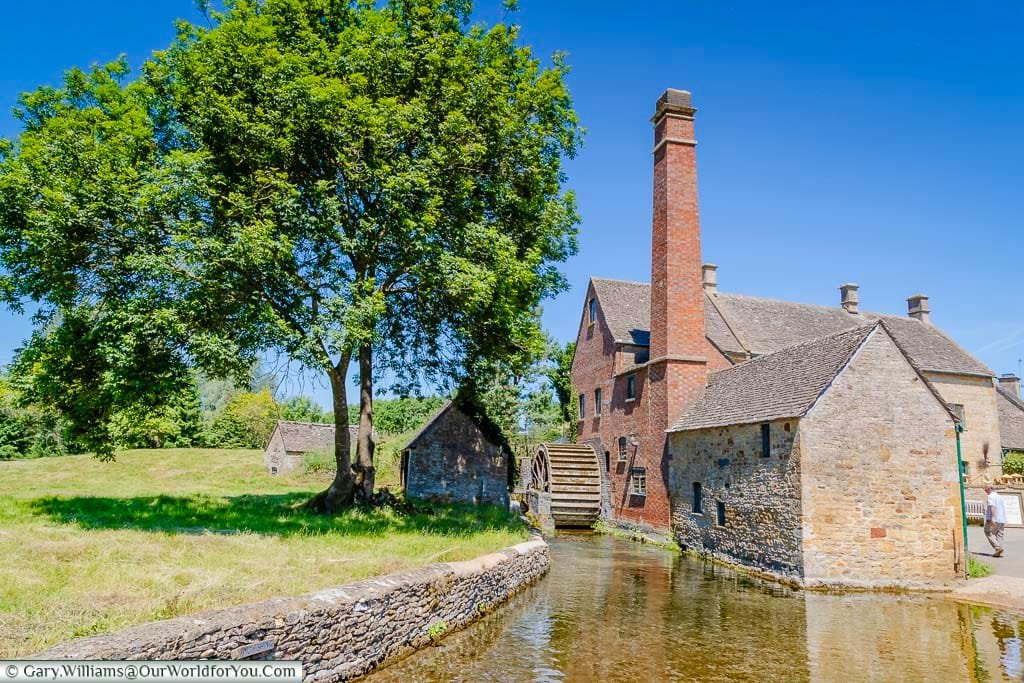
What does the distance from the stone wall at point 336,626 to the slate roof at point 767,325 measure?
670 inches

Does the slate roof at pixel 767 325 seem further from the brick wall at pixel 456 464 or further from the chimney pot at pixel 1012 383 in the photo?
the chimney pot at pixel 1012 383

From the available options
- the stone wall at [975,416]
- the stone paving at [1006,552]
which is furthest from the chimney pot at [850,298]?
the stone paving at [1006,552]

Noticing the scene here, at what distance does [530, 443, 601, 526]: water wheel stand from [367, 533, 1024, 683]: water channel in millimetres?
10325

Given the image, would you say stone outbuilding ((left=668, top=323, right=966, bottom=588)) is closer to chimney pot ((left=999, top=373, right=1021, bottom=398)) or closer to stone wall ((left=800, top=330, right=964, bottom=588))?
stone wall ((left=800, top=330, right=964, bottom=588))

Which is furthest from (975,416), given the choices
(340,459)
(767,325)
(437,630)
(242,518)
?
(242,518)

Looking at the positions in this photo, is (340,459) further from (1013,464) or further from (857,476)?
(1013,464)

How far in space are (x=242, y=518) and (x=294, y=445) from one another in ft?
67.3

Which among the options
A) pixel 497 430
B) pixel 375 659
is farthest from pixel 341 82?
pixel 497 430

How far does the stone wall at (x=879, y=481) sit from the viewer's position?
13594 millimetres

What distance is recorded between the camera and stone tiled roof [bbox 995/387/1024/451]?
30141 millimetres

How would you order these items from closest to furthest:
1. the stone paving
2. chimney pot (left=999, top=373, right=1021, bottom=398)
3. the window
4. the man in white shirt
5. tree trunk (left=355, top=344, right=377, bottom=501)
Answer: the stone paving < the man in white shirt < tree trunk (left=355, top=344, right=377, bottom=501) < the window < chimney pot (left=999, top=373, right=1021, bottom=398)

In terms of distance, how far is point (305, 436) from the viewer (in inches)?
1389

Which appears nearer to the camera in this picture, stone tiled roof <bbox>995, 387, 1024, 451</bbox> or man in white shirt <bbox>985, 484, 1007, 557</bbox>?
man in white shirt <bbox>985, 484, 1007, 557</bbox>

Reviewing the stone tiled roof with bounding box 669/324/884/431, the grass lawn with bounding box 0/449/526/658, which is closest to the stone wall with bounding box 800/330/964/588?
the stone tiled roof with bounding box 669/324/884/431
